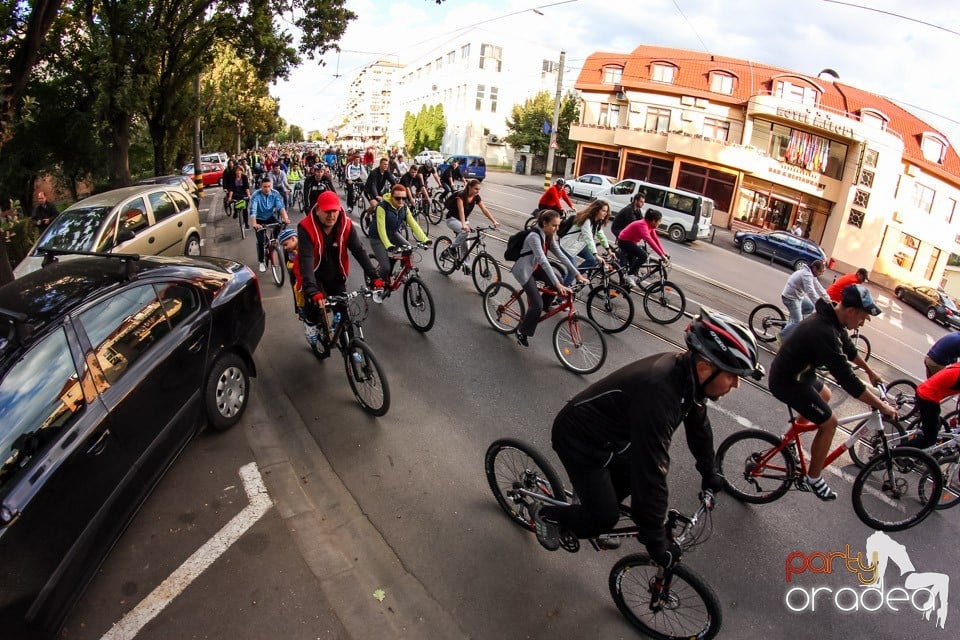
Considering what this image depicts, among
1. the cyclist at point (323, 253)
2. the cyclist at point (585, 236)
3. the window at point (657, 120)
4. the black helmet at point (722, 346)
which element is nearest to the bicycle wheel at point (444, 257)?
the cyclist at point (585, 236)

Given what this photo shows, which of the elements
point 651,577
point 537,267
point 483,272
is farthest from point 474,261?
point 651,577

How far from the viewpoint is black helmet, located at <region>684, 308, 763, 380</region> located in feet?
7.72

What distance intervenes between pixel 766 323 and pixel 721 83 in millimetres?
33696

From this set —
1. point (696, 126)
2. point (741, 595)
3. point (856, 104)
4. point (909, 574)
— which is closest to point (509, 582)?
point (741, 595)

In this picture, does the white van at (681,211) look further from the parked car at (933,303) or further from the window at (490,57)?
the window at (490,57)

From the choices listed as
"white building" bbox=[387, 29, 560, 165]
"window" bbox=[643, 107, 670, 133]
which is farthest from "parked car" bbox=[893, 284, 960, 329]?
"white building" bbox=[387, 29, 560, 165]

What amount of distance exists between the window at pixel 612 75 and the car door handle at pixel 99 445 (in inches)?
1649

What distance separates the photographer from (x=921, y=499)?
14.4 ft

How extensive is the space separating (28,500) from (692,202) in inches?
890

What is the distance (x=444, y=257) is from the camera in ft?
32.5

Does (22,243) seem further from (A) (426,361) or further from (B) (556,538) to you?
(B) (556,538)

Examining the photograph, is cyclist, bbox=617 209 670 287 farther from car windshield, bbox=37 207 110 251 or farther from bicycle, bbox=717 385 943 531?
car windshield, bbox=37 207 110 251

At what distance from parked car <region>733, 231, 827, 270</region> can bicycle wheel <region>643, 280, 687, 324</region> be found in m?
16.7

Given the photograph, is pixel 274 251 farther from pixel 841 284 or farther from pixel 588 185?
pixel 588 185
